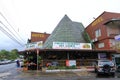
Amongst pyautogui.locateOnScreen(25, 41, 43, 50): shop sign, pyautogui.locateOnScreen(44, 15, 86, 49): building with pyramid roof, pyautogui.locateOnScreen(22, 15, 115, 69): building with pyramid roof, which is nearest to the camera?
pyautogui.locateOnScreen(22, 15, 115, 69): building with pyramid roof

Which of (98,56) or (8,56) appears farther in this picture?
(8,56)

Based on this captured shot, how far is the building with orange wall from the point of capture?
35.5 m

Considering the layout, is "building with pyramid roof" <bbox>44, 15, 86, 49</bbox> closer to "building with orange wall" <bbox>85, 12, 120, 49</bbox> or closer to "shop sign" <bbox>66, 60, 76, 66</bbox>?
"building with orange wall" <bbox>85, 12, 120, 49</bbox>

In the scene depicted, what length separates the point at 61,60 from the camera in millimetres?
30922

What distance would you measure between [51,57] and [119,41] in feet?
38.7

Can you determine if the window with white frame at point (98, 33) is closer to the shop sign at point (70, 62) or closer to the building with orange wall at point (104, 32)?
the building with orange wall at point (104, 32)

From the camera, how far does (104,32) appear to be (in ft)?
119

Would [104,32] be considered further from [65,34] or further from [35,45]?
[35,45]

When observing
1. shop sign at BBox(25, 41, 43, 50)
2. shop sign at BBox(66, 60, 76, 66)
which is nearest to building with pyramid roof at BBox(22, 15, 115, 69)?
shop sign at BBox(66, 60, 76, 66)

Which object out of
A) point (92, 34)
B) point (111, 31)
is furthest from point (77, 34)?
point (111, 31)

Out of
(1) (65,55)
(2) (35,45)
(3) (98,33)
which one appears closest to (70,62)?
(1) (65,55)

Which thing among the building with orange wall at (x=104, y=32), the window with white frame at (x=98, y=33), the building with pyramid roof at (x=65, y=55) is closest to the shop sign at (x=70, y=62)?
the building with pyramid roof at (x=65, y=55)

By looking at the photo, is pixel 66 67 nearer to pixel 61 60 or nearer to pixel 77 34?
pixel 61 60

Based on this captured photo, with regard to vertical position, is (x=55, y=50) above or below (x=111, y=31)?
below
